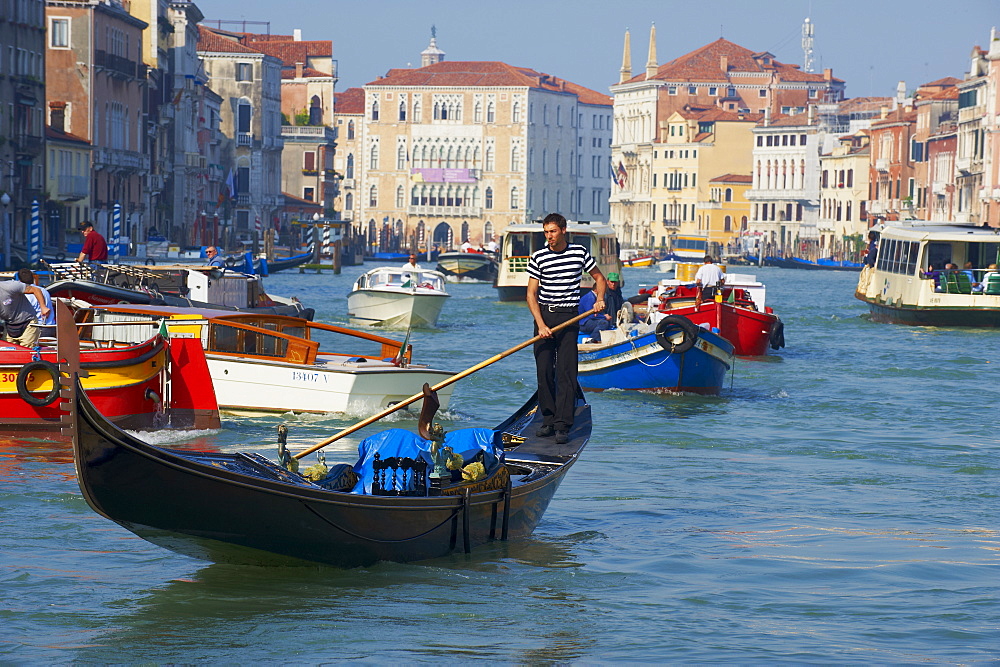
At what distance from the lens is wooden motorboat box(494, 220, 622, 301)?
106 ft

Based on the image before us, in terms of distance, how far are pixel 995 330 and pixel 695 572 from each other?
19.8 meters

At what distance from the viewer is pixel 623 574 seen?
7891 millimetres

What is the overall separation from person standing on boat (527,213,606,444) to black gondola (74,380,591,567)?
1.00m

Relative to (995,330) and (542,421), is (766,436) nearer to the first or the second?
(542,421)

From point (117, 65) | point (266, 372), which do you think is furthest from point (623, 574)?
point (117, 65)

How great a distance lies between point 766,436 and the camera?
13281mm

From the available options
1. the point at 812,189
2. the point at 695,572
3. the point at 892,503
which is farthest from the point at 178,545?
the point at 812,189

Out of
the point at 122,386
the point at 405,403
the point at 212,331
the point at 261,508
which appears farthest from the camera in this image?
the point at 212,331

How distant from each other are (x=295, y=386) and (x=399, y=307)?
1386cm

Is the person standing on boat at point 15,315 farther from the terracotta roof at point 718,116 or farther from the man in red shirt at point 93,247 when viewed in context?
the terracotta roof at point 718,116

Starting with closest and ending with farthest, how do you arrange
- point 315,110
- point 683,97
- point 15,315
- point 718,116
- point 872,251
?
point 15,315
point 872,251
point 315,110
point 718,116
point 683,97

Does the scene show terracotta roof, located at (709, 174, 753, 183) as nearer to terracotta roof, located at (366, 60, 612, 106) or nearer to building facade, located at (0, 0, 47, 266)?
terracotta roof, located at (366, 60, 612, 106)

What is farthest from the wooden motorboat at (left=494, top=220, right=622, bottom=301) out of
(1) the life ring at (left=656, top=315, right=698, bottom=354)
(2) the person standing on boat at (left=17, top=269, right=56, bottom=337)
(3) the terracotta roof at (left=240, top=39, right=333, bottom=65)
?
(3) the terracotta roof at (left=240, top=39, right=333, bottom=65)

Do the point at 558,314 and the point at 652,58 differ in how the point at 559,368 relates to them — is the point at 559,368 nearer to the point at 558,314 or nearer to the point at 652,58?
the point at 558,314
